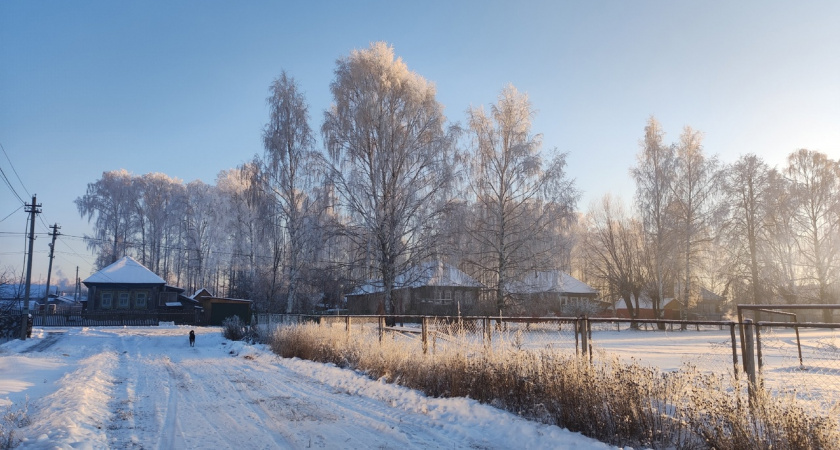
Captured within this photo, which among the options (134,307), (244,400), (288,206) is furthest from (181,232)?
(244,400)

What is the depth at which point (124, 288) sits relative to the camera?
46.0 meters

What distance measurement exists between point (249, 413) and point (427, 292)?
2583 centimetres

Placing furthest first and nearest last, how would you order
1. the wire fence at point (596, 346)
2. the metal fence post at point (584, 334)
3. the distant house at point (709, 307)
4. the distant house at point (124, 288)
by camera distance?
the distant house at point (124, 288)
the distant house at point (709, 307)
the metal fence post at point (584, 334)
the wire fence at point (596, 346)

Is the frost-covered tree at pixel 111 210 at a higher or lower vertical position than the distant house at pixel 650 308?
higher

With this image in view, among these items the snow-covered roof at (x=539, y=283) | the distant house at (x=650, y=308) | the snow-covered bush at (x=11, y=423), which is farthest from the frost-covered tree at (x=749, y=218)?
the snow-covered bush at (x=11, y=423)

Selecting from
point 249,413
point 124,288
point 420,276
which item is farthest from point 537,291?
point 124,288

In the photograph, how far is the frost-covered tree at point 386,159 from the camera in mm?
23703

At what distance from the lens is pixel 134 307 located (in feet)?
152

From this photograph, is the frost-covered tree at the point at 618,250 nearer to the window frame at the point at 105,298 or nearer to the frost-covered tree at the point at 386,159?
the frost-covered tree at the point at 386,159

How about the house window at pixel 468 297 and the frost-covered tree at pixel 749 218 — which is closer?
the house window at pixel 468 297

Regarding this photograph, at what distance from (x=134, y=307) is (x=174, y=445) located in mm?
46762

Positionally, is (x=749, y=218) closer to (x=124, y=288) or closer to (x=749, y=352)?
(x=749, y=352)

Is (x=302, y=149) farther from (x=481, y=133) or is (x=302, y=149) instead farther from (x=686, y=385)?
(x=686, y=385)

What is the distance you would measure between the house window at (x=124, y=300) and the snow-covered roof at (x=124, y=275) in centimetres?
163
